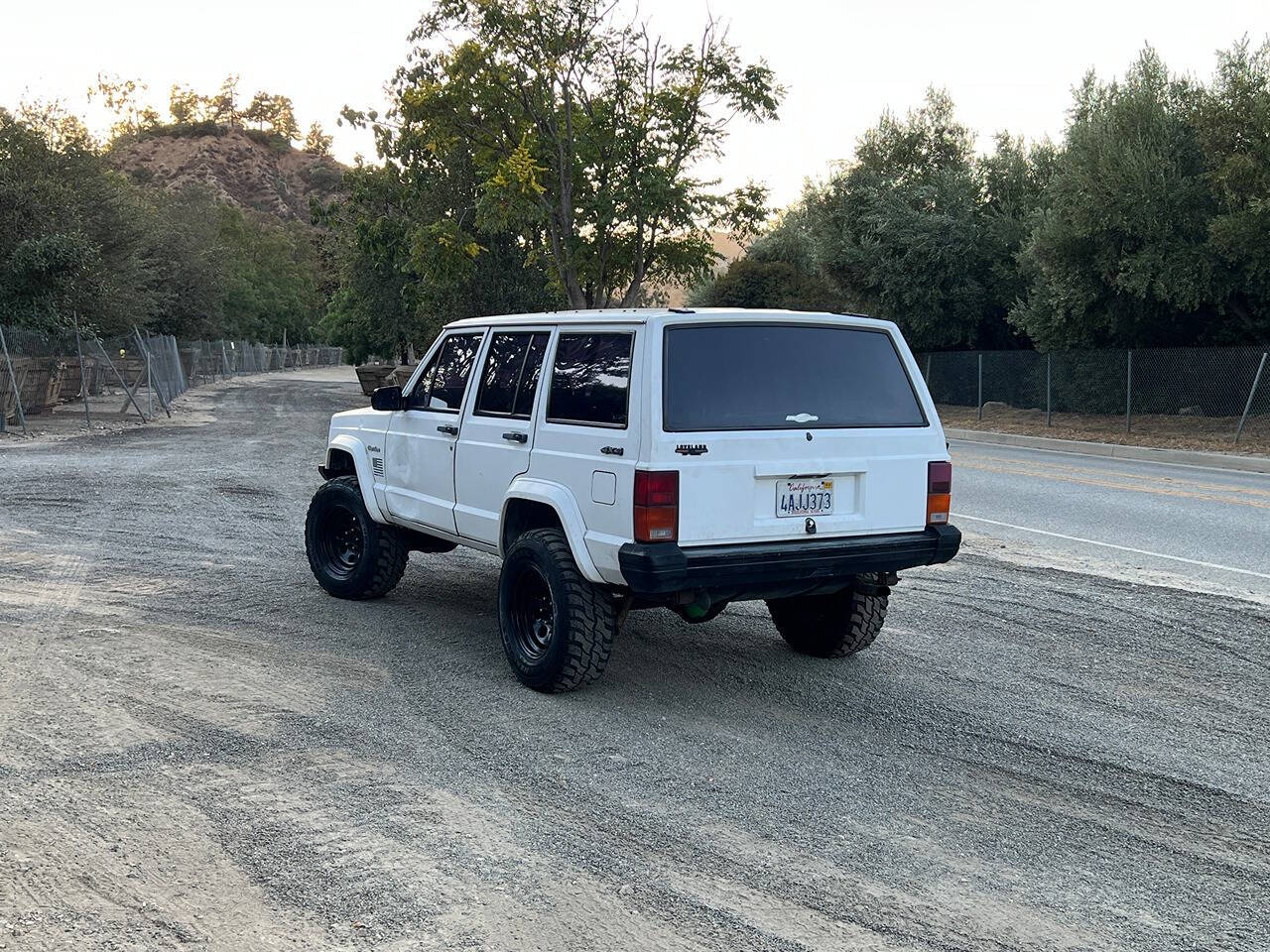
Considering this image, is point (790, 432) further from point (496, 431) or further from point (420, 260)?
point (420, 260)

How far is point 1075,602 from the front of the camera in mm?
8602

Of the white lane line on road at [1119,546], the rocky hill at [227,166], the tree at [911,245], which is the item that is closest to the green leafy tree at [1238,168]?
the tree at [911,245]

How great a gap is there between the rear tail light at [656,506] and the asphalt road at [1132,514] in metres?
5.65

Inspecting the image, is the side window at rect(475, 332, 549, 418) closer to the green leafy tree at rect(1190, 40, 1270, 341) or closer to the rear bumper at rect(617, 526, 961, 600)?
the rear bumper at rect(617, 526, 961, 600)

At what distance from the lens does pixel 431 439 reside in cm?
745

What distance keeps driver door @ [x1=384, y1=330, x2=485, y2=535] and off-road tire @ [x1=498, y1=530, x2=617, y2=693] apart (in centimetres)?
98

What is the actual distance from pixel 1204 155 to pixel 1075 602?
21.5m

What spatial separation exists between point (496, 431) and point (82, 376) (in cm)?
2177

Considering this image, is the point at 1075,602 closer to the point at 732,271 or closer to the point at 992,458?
the point at 992,458

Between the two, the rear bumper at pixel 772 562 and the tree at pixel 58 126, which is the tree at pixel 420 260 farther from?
the rear bumper at pixel 772 562

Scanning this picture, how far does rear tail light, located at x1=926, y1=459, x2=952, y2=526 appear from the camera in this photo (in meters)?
6.31

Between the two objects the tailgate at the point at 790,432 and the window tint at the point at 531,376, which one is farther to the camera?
the window tint at the point at 531,376

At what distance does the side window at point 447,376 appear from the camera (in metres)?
7.37

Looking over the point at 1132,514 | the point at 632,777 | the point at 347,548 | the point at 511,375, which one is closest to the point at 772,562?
the point at 632,777
